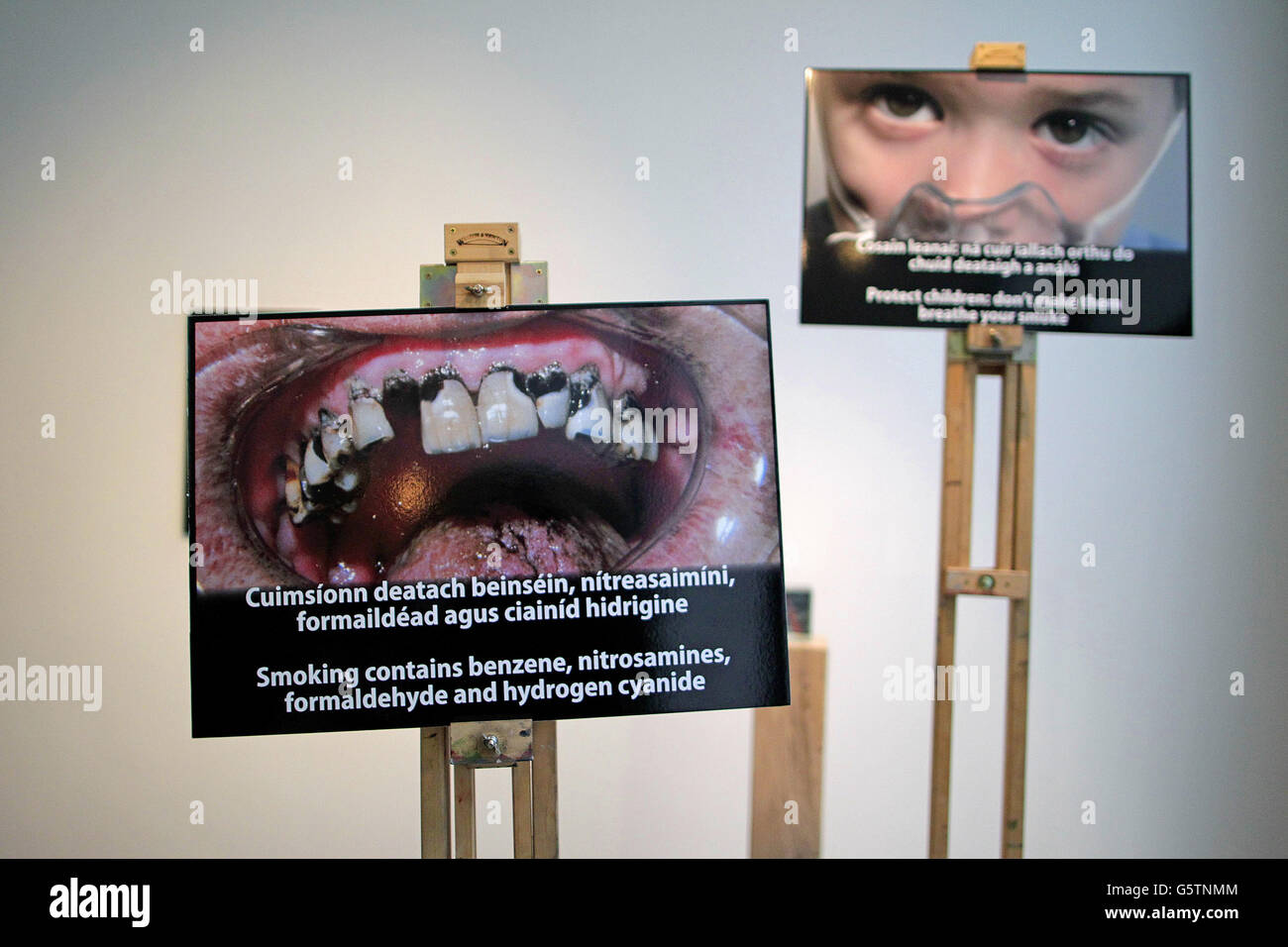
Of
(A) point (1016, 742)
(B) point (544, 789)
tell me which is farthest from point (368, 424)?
(A) point (1016, 742)

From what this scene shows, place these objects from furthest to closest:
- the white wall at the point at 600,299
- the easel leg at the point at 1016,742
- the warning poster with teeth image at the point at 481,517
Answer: the white wall at the point at 600,299, the easel leg at the point at 1016,742, the warning poster with teeth image at the point at 481,517

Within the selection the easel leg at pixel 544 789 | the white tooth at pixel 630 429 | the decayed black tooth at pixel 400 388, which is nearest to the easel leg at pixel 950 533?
the white tooth at pixel 630 429

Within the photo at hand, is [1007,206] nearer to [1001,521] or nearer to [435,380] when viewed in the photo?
[1001,521]

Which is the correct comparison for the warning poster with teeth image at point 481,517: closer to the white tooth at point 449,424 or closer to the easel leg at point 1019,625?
the white tooth at point 449,424

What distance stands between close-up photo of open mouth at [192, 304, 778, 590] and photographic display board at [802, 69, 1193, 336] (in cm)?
24

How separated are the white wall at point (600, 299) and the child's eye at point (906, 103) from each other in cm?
83

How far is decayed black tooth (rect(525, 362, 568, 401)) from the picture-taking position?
1707mm

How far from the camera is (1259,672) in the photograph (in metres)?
2.54

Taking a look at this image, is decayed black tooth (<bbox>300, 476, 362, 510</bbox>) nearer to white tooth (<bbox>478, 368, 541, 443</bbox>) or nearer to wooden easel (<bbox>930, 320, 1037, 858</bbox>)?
white tooth (<bbox>478, 368, 541, 443</bbox>)

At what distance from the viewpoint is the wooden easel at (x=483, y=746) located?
5.41 feet

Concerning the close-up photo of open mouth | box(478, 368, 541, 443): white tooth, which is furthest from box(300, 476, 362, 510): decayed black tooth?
box(478, 368, 541, 443): white tooth

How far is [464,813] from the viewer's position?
172 centimetres

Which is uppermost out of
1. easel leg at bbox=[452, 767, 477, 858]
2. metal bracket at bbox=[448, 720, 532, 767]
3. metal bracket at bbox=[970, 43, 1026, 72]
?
metal bracket at bbox=[970, 43, 1026, 72]
